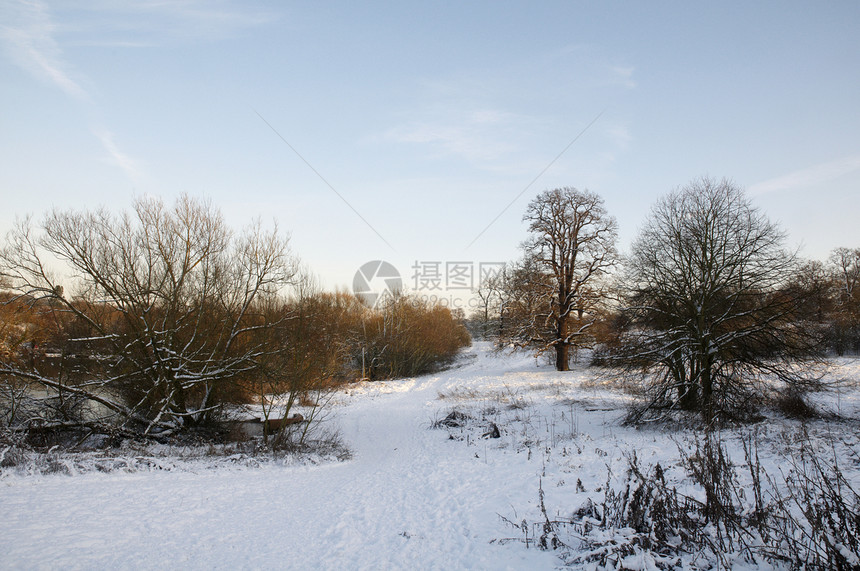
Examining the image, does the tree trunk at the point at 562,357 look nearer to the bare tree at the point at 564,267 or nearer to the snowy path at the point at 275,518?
the bare tree at the point at 564,267

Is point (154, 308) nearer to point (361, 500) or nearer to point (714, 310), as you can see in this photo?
point (361, 500)

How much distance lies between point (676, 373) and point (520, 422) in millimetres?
5036

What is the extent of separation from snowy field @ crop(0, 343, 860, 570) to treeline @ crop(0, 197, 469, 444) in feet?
11.8

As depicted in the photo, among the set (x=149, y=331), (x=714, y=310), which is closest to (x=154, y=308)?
(x=149, y=331)

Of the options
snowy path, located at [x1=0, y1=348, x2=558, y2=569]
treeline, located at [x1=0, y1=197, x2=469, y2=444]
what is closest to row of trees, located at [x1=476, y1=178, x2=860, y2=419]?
snowy path, located at [x1=0, y1=348, x2=558, y2=569]

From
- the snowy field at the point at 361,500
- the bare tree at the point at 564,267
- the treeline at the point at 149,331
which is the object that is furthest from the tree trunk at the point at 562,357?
the treeline at the point at 149,331

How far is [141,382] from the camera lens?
13.8 metres

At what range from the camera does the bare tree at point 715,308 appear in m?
11.5

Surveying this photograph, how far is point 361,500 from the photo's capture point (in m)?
8.26

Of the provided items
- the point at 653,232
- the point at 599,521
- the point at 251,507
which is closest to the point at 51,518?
the point at 251,507

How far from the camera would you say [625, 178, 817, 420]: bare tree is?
37.7 ft

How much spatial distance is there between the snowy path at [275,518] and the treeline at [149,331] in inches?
155

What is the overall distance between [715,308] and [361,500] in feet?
35.2

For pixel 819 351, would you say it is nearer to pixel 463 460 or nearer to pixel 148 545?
pixel 463 460
